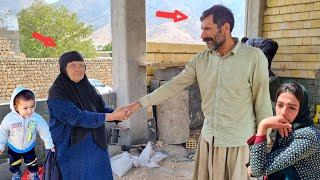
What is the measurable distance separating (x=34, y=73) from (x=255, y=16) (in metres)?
4.62

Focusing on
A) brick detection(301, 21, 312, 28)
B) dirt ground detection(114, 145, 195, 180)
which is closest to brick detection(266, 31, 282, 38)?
brick detection(301, 21, 312, 28)

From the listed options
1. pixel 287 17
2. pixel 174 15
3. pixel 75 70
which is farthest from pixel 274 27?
pixel 75 70

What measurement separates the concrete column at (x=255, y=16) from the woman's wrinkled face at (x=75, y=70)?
4.85 metres

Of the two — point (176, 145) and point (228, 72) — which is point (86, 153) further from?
point (176, 145)

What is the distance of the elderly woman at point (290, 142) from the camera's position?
5.04ft

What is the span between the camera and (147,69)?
5145 mm

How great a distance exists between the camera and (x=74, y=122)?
96.5 inches

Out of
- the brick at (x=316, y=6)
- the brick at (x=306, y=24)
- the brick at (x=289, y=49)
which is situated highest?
the brick at (x=316, y=6)

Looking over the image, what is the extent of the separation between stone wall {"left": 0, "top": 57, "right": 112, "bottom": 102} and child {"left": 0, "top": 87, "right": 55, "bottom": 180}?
157 centimetres

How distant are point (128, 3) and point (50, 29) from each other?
4.94 m

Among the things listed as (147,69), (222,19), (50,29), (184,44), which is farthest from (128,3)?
(50,29)

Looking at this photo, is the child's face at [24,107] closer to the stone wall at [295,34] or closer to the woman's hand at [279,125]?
the woman's hand at [279,125]

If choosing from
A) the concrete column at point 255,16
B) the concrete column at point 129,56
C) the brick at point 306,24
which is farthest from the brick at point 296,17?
the concrete column at point 129,56

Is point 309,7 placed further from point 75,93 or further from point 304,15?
point 75,93
